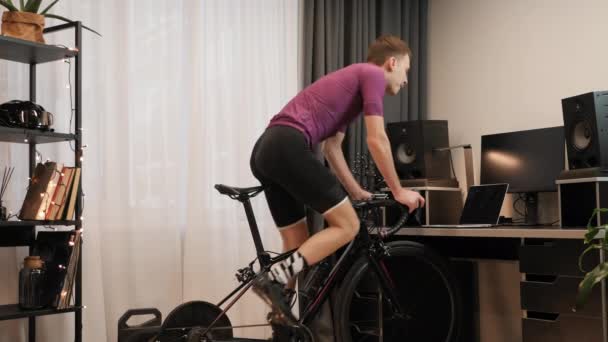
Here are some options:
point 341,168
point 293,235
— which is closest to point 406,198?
point 341,168

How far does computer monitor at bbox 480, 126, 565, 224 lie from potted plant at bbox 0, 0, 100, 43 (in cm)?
225

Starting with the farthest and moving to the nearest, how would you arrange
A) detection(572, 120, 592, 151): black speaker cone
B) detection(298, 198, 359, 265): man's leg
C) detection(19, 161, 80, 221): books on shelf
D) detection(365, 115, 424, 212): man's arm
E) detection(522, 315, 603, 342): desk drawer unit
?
1. detection(572, 120, 592, 151): black speaker cone
2. detection(19, 161, 80, 221): books on shelf
3. detection(522, 315, 603, 342): desk drawer unit
4. detection(365, 115, 424, 212): man's arm
5. detection(298, 198, 359, 265): man's leg

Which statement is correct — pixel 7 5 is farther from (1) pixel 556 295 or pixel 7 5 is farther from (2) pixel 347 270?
(1) pixel 556 295

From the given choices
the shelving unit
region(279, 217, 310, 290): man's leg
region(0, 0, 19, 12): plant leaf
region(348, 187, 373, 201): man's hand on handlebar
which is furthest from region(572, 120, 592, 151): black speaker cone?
region(0, 0, 19, 12): plant leaf

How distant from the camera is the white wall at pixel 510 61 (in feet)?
11.6

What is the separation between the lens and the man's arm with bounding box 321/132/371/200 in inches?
113

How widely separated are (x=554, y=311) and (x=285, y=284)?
1.13 meters

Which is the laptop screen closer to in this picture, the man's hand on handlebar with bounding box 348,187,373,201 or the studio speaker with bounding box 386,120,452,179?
the studio speaker with bounding box 386,120,452,179

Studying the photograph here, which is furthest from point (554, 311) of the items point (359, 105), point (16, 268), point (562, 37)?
point (16, 268)

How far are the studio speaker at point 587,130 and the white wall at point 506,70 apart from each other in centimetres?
52

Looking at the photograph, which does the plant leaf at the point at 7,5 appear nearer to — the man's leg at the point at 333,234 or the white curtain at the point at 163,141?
the white curtain at the point at 163,141

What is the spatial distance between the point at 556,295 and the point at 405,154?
4.21 feet

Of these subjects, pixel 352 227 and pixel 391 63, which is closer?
pixel 352 227

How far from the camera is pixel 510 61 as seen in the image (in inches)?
153
